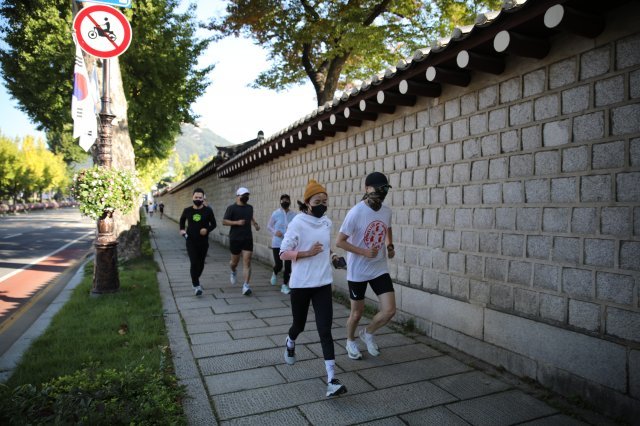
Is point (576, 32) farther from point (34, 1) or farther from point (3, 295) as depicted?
point (34, 1)

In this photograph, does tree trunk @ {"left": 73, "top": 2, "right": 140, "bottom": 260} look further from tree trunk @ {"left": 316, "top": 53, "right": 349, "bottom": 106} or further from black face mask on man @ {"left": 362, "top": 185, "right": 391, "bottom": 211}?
black face mask on man @ {"left": 362, "top": 185, "right": 391, "bottom": 211}

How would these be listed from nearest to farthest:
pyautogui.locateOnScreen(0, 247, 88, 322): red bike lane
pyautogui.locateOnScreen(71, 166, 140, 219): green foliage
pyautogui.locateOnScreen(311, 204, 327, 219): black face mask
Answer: pyautogui.locateOnScreen(311, 204, 327, 219): black face mask, pyautogui.locateOnScreen(71, 166, 140, 219): green foliage, pyautogui.locateOnScreen(0, 247, 88, 322): red bike lane

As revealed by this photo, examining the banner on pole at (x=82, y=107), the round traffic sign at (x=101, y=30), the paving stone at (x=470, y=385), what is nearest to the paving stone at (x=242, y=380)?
the paving stone at (x=470, y=385)

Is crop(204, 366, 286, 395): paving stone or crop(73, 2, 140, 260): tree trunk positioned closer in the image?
crop(204, 366, 286, 395): paving stone

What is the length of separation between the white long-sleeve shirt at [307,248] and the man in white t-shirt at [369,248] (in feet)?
1.23

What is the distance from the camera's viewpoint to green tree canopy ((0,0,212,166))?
14.9 meters

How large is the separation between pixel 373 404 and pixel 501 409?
985mm

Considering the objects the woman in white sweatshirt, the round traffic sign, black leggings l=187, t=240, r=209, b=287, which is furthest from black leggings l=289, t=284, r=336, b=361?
the round traffic sign

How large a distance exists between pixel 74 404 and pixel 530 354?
3.61 meters

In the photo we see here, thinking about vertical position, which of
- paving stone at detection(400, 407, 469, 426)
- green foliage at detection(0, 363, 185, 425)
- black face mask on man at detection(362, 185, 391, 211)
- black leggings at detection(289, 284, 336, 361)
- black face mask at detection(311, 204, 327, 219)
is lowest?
paving stone at detection(400, 407, 469, 426)

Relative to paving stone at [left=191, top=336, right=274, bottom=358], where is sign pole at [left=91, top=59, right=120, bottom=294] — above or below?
above

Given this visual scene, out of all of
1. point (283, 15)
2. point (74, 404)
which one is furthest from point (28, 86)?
point (74, 404)

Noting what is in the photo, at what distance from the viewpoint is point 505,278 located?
13.1 ft

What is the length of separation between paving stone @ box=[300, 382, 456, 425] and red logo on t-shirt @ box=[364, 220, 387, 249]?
1.32m
